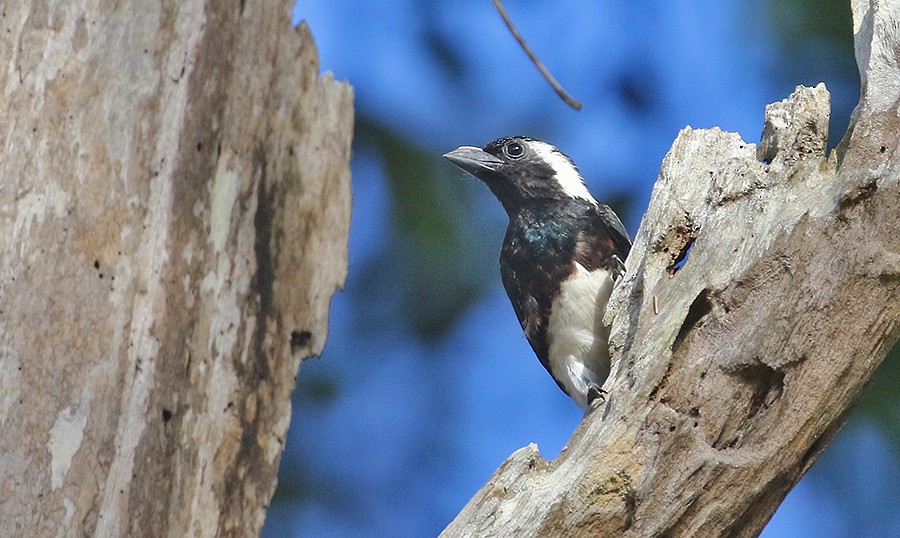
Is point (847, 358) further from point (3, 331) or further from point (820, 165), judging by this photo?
point (3, 331)

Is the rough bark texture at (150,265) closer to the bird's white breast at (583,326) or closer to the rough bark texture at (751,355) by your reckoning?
the rough bark texture at (751,355)

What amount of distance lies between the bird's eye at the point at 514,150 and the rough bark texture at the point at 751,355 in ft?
8.30

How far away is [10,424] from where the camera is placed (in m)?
2.79

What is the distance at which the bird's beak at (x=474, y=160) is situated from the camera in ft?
18.3

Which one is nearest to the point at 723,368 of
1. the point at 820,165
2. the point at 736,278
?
the point at 736,278

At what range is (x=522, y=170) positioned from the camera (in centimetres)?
545

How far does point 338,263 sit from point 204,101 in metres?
0.61

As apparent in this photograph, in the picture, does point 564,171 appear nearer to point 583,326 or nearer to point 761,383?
point 583,326

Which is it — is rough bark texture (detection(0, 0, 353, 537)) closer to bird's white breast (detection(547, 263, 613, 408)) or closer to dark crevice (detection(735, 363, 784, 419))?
dark crevice (detection(735, 363, 784, 419))

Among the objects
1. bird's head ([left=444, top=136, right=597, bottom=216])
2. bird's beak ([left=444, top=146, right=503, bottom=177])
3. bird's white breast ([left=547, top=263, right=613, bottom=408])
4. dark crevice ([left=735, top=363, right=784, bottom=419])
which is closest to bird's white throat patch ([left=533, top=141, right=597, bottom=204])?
bird's head ([left=444, top=136, right=597, bottom=216])

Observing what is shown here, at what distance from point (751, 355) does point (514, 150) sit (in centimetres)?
289

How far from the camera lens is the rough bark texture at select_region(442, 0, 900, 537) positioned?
2844 mm

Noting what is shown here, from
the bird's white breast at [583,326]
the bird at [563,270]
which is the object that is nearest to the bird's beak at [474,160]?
the bird at [563,270]

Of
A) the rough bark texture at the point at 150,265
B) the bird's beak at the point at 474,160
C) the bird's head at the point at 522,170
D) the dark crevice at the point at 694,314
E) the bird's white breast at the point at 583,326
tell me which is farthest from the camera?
the bird's beak at the point at 474,160
